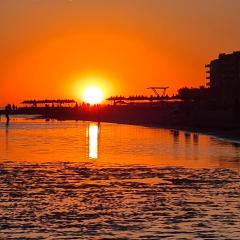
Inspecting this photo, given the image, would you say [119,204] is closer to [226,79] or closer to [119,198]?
[119,198]

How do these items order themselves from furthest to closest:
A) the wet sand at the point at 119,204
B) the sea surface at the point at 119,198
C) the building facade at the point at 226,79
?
the building facade at the point at 226,79 → the sea surface at the point at 119,198 → the wet sand at the point at 119,204

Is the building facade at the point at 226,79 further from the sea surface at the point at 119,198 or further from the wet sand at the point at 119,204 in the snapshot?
the wet sand at the point at 119,204

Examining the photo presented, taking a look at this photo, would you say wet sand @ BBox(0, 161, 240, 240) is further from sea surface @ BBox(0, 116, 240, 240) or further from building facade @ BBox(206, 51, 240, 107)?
building facade @ BBox(206, 51, 240, 107)

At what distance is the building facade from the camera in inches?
6043

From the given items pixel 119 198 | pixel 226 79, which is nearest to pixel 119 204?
pixel 119 198

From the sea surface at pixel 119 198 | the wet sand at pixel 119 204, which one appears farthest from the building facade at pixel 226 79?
the wet sand at pixel 119 204

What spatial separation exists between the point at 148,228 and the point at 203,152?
2629 centimetres

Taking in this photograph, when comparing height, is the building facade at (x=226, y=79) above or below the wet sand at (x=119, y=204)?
above

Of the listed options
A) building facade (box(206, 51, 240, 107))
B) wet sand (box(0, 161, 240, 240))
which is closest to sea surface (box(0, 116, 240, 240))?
wet sand (box(0, 161, 240, 240))

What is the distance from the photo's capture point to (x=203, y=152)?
42125 millimetres

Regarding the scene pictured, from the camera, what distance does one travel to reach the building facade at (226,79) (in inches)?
6043

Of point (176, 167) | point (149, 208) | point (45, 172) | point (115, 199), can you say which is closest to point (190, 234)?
point (149, 208)

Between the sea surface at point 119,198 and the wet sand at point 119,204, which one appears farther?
the sea surface at point 119,198

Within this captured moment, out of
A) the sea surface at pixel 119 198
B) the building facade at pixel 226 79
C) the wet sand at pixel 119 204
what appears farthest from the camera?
the building facade at pixel 226 79
